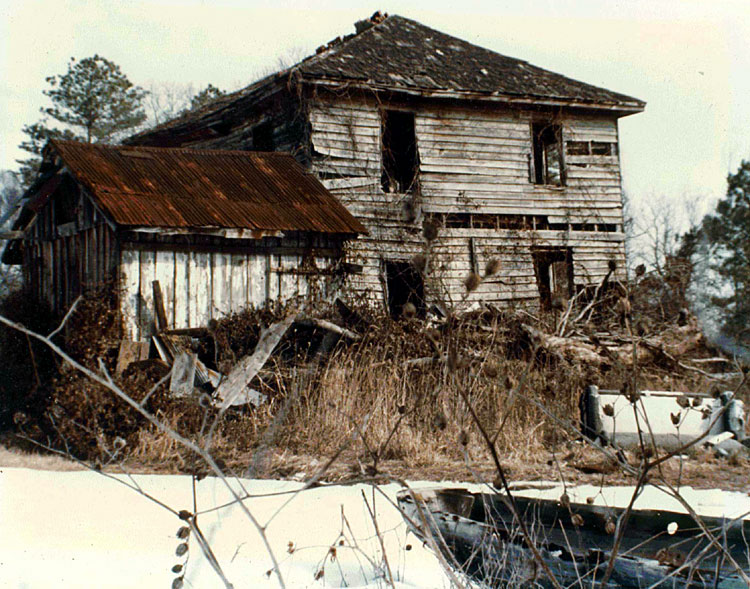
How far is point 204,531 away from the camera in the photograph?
19.2ft

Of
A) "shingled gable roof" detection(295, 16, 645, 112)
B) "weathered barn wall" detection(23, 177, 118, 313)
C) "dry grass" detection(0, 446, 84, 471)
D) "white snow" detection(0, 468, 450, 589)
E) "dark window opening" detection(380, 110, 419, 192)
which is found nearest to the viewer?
"white snow" detection(0, 468, 450, 589)

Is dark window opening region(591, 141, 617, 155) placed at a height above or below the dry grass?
above

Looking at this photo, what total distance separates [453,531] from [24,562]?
8.93 ft

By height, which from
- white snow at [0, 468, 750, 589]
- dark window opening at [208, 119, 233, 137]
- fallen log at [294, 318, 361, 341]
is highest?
dark window opening at [208, 119, 233, 137]

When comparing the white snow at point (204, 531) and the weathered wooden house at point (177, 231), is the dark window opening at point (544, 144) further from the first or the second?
the white snow at point (204, 531)

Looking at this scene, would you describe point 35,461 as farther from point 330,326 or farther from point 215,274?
point 330,326

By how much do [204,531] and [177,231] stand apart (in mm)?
5119

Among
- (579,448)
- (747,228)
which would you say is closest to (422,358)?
(579,448)

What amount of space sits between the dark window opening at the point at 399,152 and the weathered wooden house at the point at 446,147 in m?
0.04

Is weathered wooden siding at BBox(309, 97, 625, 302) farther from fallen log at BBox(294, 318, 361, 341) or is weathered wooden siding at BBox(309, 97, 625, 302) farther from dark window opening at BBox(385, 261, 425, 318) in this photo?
fallen log at BBox(294, 318, 361, 341)

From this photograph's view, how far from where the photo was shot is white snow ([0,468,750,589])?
4.57 metres

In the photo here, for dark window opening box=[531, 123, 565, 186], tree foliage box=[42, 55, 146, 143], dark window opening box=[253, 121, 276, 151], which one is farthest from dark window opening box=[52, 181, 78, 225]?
tree foliage box=[42, 55, 146, 143]

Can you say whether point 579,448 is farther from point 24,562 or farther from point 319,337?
point 24,562

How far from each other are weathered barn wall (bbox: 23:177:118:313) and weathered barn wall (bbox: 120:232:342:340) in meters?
0.45
